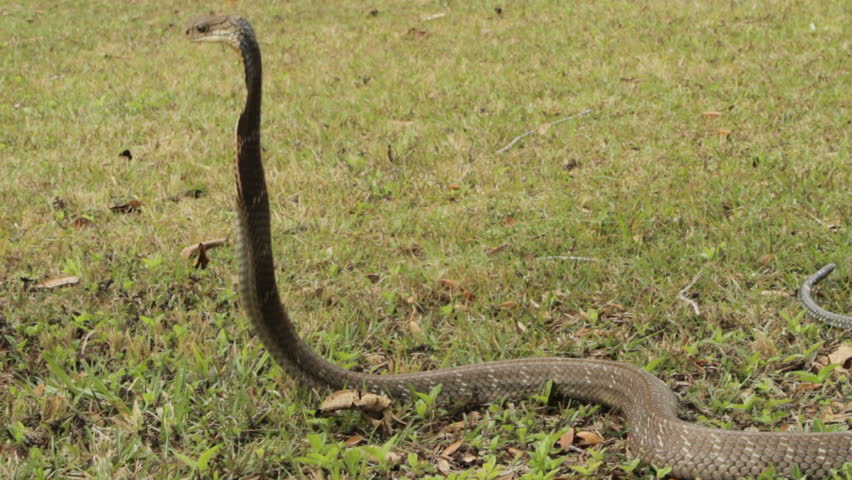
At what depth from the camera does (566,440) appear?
3248mm

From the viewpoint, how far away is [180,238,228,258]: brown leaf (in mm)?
4734

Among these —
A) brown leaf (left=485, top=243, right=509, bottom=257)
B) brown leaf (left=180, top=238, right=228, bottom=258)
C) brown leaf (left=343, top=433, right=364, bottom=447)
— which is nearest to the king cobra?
brown leaf (left=343, top=433, right=364, bottom=447)

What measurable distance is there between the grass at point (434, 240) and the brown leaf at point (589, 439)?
60 millimetres

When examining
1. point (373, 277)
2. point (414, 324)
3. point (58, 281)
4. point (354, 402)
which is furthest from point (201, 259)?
point (354, 402)

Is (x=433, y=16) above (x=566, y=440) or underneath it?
above

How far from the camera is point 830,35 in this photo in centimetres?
839

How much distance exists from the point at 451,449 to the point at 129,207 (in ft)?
10.5

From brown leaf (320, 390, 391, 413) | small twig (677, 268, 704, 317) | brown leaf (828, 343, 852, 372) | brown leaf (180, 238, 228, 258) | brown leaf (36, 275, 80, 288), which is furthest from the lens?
brown leaf (180, 238, 228, 258)

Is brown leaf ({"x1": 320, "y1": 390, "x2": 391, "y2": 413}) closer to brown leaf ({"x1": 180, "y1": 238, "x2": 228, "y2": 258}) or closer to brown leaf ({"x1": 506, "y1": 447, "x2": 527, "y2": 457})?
brown leaf ({"x1": 506, "y1": 447, "x2": 527, "y2": 457})

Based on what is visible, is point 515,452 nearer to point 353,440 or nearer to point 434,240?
point 353,440

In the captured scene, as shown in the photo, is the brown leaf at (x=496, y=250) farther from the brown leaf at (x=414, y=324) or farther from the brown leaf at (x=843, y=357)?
the brown leaf at (x=843, y=357)

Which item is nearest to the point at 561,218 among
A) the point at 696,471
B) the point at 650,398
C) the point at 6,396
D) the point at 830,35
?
the point at 650,398

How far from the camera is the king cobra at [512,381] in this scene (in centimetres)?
265

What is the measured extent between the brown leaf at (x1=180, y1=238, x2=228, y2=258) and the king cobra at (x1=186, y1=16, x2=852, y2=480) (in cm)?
161
